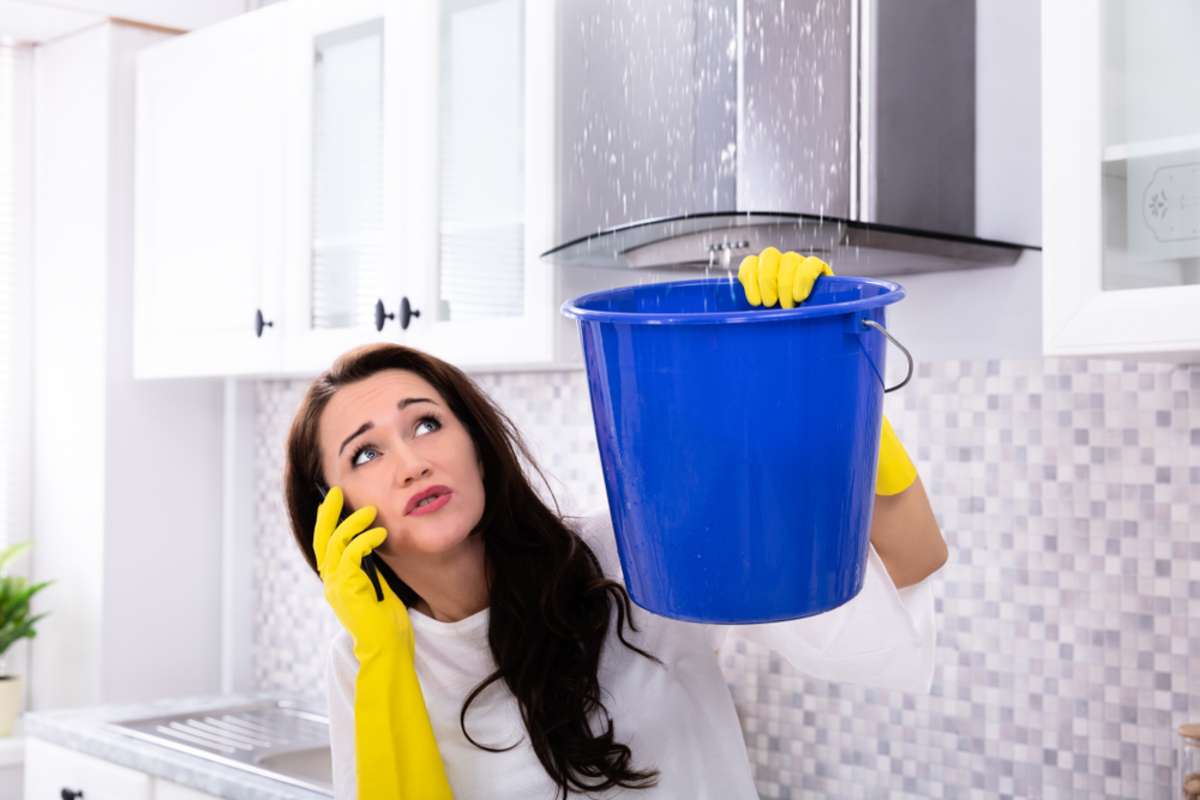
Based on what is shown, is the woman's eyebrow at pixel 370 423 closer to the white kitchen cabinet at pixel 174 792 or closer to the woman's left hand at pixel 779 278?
the woman's left hand at pixel 779 278

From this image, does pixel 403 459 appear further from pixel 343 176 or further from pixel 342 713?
pixel 343 176

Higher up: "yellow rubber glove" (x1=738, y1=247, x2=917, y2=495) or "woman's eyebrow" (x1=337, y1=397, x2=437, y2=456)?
"yellow rubber glove" (x1=738, y1=247, x2=917, y2=495)

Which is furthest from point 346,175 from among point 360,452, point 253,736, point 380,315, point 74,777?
point 74,777

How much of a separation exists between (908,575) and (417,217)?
108cm

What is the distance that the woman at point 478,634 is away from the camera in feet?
5.06

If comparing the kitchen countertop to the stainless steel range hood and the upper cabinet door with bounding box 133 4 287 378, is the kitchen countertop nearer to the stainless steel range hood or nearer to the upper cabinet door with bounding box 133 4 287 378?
the upper cabinet door with bounding box 133 4 287 378

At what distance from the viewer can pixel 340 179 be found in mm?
2363

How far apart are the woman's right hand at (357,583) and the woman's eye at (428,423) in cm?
12

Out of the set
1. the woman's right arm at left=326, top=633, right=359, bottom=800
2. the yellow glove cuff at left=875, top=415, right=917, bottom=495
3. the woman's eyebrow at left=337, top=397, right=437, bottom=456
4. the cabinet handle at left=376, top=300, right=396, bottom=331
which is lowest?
the woman's right arm at left=326, top=633, right=359, bottom=800

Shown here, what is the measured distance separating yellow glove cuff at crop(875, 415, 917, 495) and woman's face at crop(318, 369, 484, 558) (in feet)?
1.65

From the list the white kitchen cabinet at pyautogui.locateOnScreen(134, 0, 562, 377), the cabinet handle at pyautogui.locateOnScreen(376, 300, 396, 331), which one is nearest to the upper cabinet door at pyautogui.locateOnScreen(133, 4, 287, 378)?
the white kitchen cabinet at pyautogui.locateOnScreen(134, 0, 562, 377)

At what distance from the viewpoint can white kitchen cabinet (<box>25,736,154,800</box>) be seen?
2.38m

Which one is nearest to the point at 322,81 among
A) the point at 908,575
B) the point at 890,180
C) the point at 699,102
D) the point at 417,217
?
the point at 417,217

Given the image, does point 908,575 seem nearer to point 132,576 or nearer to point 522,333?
point 522,333
